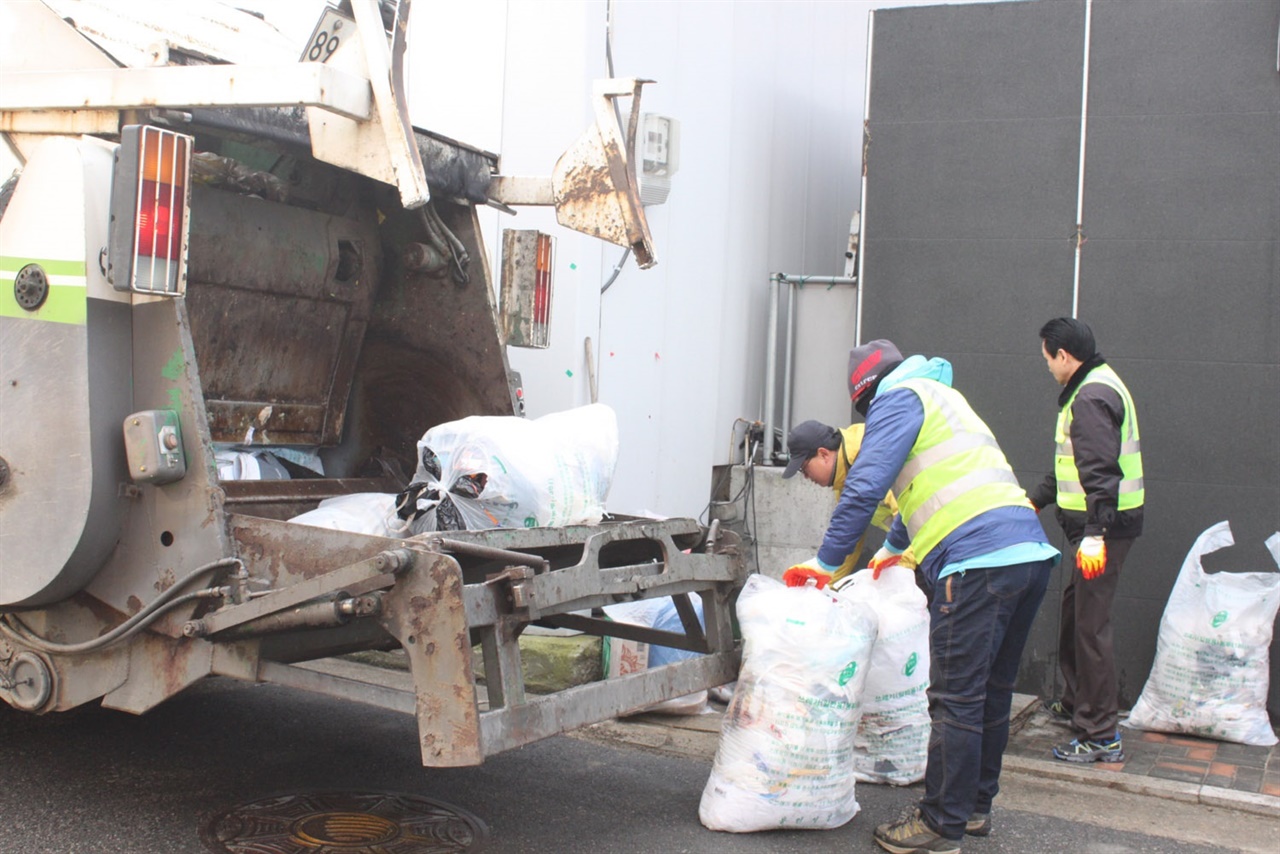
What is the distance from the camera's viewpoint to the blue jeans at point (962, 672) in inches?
143

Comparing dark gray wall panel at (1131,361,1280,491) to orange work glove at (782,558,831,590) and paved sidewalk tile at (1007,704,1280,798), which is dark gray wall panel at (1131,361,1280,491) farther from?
orange work glove at (782,558,831,590)

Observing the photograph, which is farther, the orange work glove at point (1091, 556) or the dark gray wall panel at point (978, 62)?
the dark gray wall panel at point (978, 62)

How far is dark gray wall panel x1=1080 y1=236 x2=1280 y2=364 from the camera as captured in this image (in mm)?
5582

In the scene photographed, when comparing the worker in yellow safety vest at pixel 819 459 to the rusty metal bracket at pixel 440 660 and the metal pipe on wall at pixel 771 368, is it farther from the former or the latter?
the metal pipe on wall at pixel 771 368

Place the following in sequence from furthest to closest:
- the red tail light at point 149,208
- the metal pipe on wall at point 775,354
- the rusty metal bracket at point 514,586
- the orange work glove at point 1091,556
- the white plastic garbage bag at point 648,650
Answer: the metal pipe on wall at point 775,354, the white plastic garbage bag at point 648,650, the orange work glove at point 1091,556, the red tail light at point 149,208, the rusty metal bracket at point 514,586

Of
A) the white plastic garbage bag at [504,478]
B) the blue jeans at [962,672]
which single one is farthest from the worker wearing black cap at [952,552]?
the white plastic garbage bag at [504,478]

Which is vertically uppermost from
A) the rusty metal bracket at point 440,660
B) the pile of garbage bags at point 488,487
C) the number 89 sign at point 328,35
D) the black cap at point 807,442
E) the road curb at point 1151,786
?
the number 89 sign at point 328,35

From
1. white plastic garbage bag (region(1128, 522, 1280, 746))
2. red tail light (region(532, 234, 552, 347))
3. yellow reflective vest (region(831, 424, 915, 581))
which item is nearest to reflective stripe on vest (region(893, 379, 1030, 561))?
yellow reflective vest (region(831, 424, 915, 581))

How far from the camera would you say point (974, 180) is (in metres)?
6.09

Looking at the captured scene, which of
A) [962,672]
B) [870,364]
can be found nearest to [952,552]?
[962,672]

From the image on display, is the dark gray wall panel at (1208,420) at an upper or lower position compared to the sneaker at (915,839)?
upper

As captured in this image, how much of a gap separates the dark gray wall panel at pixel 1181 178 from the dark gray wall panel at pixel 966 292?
0.28 meters

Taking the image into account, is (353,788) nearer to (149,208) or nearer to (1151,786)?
(149,208)

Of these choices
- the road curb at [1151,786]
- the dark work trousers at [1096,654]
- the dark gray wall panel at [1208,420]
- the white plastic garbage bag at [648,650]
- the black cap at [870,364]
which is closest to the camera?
the black cap at [870,364]
